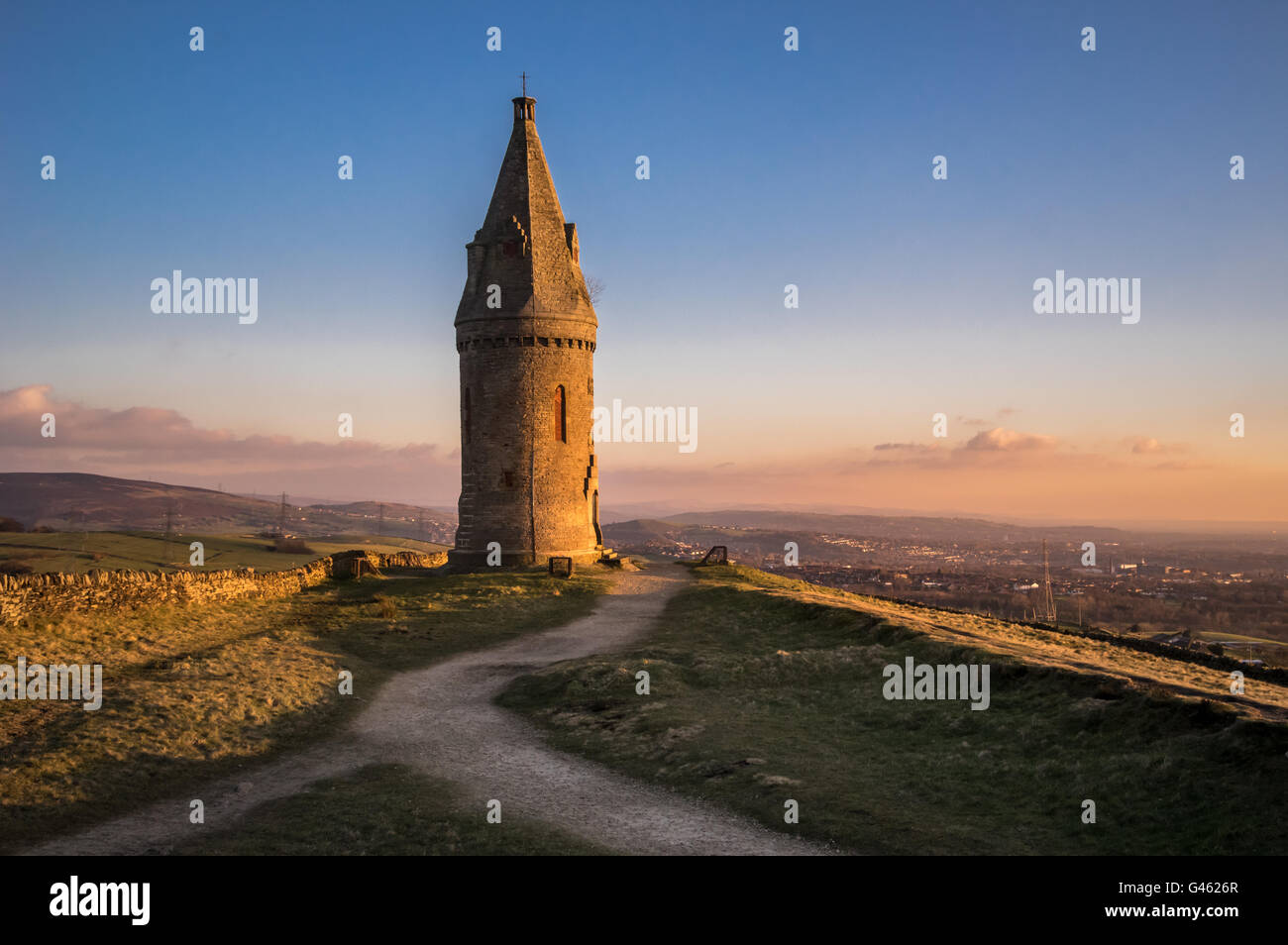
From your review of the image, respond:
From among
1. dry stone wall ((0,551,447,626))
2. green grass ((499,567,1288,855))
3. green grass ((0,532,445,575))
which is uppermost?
dry stone wall ((0,551,447,626))

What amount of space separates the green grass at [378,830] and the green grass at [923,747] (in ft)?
10.5

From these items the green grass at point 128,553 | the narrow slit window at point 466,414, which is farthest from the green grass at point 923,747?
the green grass at point 128,553

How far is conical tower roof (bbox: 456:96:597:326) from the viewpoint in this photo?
40781mm

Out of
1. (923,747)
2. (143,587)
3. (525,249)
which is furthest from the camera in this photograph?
(525,249)

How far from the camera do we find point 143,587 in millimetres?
25359

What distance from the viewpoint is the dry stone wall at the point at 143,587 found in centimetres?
2152

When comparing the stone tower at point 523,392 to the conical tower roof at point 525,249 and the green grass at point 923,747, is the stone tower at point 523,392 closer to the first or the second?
the conical tower roof at point 525,249

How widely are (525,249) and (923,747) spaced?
104 feet

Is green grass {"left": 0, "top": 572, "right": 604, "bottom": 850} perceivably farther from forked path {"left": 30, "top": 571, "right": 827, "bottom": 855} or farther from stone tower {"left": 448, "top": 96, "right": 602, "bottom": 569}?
stone tower {"left": 448, "top": 96, "right": 602, "bottom": 569}

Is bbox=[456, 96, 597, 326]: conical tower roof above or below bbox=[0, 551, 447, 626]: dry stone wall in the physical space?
above

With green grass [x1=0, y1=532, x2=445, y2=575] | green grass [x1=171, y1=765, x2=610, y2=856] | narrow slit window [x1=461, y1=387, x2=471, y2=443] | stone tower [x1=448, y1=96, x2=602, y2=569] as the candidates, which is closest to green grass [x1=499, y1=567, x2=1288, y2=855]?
green grass [x1=171, y1=765, x2=610, y2=856]

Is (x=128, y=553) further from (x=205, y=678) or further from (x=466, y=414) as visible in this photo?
(x=205, y=678)

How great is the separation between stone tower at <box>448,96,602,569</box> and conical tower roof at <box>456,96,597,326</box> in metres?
0.06

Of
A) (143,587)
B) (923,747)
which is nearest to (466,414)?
(143,587)
